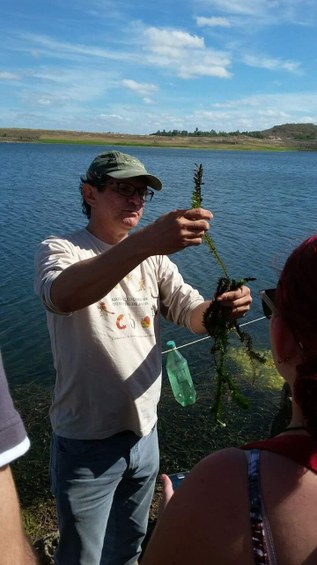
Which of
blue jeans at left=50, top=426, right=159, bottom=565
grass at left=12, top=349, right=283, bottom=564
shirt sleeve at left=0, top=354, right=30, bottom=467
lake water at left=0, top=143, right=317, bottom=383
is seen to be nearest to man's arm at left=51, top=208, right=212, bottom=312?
lake water at left=0, top=143, right=317, bottom=383

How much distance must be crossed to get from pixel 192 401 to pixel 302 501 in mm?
6954

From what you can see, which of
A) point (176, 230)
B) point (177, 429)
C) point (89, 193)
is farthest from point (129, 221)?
point (177, 429)

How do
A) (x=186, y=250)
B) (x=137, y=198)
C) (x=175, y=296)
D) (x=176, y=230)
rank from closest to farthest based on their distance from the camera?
1. (x=176, y=230)
2. (x=137, y=198)
3. (x=175, y=296)
4. (x=186, y=250)

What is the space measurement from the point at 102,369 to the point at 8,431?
1672 mm

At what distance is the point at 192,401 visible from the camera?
823 centimetres

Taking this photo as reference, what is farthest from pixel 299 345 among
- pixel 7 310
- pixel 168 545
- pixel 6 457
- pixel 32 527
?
pixel 7 310

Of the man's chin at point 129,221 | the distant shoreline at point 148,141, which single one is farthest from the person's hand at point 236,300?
the distant shoreline at point 148,141

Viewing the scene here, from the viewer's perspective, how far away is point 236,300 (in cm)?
307

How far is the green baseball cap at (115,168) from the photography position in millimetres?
3278

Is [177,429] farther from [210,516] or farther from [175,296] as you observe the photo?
[210,516]

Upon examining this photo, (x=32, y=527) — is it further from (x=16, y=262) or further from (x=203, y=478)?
(x=16, y=262)

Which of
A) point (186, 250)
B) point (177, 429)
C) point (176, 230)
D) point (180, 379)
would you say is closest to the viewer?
point (176, 230)

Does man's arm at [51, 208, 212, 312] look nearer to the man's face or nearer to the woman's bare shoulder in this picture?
the man's face

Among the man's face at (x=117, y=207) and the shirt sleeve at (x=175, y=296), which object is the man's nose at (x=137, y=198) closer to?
the man's face at (x=117, y=207)
